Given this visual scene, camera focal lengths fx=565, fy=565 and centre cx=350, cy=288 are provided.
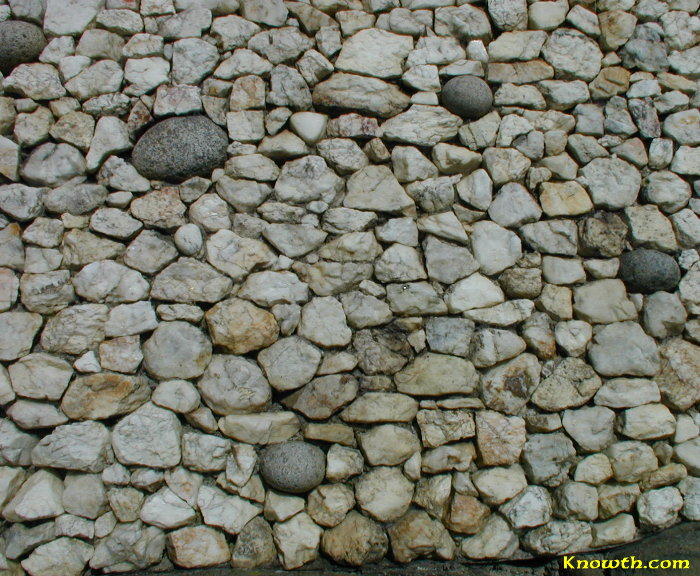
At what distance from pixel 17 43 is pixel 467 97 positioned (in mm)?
2355

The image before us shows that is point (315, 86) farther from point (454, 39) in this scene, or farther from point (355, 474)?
point (355, 474)

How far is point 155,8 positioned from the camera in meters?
3.07

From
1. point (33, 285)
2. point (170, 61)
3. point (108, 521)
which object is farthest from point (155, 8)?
point (108, 521)

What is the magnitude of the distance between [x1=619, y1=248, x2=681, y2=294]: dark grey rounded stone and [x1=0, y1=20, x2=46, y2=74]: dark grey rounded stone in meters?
3.26

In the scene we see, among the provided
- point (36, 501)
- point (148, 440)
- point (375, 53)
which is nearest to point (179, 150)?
point (375, 53)

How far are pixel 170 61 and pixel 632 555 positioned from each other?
337 cm

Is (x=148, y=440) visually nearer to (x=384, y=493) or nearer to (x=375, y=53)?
(x=384, y=493)

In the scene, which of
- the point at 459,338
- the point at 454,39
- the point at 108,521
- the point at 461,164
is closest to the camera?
the point at 108,521

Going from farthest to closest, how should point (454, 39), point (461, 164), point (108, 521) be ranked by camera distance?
point (454, 39)
point (461, 164)
point (108, 521)

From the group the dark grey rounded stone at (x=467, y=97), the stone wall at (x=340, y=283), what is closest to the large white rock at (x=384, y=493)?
the stone wall at (x=340, y=283)

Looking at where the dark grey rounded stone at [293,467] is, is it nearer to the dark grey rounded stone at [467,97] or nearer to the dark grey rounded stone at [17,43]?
the dark grey rounded stone at [467,97]

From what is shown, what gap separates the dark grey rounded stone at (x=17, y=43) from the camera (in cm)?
292

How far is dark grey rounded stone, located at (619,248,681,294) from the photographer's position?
9.21 ft

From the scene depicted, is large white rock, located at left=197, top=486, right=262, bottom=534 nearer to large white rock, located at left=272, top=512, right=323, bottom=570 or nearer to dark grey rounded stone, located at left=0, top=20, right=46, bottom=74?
large white rock, located at left=272, top=512, right=323, bottom=570
